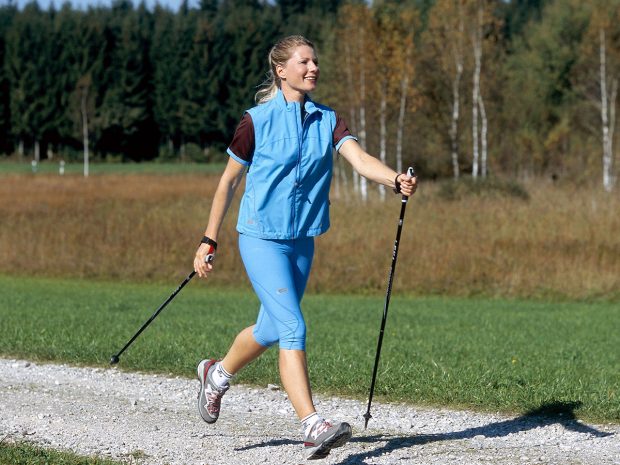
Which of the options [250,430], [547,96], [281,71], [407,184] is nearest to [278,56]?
[281,71]

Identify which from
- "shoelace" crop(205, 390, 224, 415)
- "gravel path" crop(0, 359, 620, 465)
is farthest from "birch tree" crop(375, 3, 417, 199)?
"shoelace" crop(205, 390, 224, 415)

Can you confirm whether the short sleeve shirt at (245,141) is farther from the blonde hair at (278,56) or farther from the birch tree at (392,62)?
the birch tree at (392,62)

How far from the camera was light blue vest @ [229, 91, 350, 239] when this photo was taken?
6176 millimetres

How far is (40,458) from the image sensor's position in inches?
246

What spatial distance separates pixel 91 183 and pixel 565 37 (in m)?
29.4

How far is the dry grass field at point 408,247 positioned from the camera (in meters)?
26.9

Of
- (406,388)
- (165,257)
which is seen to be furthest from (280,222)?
(165,257)

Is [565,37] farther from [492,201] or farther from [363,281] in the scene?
[363,281]

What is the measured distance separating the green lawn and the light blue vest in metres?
2.76

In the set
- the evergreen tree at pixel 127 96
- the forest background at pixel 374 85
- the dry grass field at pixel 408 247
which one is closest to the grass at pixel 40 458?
the dry grass field at pixel 408 247

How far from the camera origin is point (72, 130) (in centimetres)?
10081

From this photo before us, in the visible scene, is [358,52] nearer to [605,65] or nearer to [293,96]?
[605,65]

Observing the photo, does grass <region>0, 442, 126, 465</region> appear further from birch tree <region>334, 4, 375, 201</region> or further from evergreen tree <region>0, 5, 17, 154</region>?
evergreen tree <region>0, 5, 17, 154</region>

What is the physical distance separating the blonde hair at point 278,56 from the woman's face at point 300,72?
3cm
